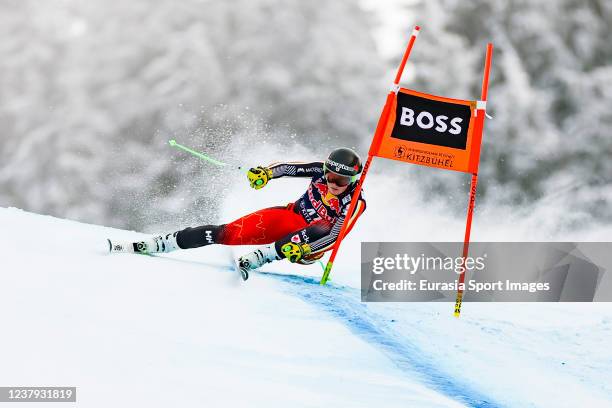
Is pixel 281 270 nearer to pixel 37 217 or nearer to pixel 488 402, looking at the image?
pixel 37 217

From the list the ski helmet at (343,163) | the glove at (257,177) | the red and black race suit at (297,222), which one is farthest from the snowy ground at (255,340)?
the ski helmet at (343,163)

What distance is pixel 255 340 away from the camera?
3.30 metres

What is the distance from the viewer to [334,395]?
276 centimetres

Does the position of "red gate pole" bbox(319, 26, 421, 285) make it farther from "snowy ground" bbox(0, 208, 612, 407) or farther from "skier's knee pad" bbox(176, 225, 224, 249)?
"skier's knee pad" bbox(176, 225, 224, 249)

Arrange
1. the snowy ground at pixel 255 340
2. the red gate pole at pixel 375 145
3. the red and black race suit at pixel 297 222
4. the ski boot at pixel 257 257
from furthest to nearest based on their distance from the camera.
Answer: the red and black race suit at pixel 297 222 → the red gate pole at pixel 375 145 → the ski boot at pixel 257 257 → the snowy ground at pixel 255 340

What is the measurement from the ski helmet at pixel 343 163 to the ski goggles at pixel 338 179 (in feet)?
0.20

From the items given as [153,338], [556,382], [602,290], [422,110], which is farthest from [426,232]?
[153,338]

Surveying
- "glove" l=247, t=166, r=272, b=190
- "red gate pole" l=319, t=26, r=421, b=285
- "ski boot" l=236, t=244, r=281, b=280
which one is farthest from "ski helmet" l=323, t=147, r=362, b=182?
"ski boot" l=236, t=244, r=281, b=280

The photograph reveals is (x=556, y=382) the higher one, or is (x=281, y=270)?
(x=281, y=270)

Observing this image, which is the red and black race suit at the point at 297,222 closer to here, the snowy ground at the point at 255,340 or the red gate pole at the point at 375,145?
the red gate pole at the point at 375,145

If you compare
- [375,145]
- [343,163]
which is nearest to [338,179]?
[343,163]

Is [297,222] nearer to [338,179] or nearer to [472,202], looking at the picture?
[338,179]

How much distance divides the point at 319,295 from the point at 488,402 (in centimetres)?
172

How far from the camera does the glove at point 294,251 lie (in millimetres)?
4902
